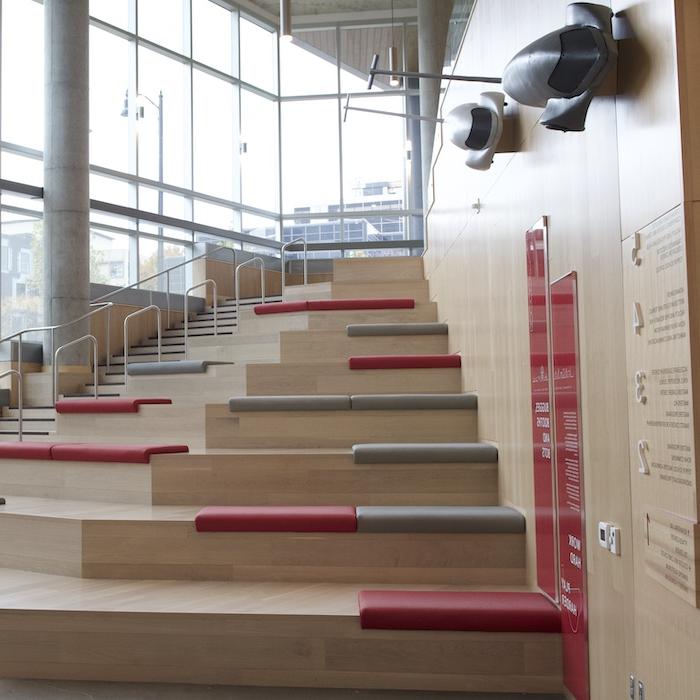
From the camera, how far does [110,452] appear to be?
4031 mm

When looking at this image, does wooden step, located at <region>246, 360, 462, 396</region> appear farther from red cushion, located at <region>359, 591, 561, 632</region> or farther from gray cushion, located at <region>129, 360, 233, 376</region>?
red cushion, located at <region>359, 591, 561, 632</region>

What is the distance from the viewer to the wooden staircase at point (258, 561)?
2830mm

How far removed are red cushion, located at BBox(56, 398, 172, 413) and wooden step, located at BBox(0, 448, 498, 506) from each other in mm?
947

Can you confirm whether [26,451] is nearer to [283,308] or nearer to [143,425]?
[143,425]

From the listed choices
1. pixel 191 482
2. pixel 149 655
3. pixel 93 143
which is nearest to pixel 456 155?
pixel 191 482

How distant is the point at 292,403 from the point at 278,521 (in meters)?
0.95

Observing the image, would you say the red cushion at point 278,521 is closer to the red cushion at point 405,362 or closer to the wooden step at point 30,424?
the red cushion at point 405,362

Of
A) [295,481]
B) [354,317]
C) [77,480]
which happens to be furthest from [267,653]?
[354,317]

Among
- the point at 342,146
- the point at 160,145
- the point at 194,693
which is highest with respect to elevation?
the point at 342,146

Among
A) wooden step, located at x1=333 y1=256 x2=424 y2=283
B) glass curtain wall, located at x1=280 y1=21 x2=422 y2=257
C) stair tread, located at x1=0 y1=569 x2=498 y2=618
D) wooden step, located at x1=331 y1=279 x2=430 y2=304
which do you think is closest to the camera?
stair tread, located at x1=0 y1=569 x2=498 y2=618

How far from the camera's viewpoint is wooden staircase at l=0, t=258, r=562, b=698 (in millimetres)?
2830

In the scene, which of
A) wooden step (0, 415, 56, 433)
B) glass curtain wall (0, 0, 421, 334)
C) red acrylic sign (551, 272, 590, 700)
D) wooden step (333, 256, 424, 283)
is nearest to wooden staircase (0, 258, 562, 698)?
red acrylic sign (551, 272, 590, 700)

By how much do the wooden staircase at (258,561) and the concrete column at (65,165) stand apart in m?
3.94

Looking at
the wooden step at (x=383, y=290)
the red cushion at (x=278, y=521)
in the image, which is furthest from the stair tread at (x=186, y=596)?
the wooden step at (x=383, y=290)
